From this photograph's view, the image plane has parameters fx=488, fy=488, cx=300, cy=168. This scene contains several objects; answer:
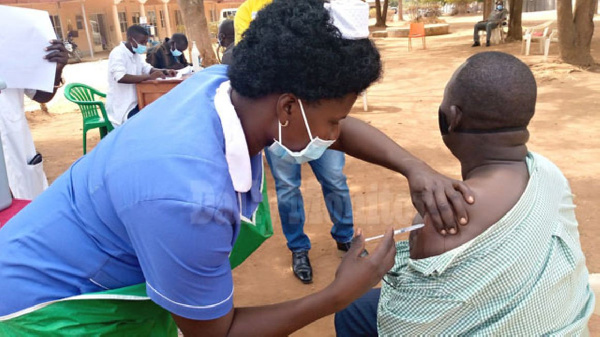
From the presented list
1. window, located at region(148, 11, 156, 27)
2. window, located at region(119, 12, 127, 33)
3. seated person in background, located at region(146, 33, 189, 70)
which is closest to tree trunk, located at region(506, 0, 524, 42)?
seated person in background, located at region(146, 33, 189, 70)

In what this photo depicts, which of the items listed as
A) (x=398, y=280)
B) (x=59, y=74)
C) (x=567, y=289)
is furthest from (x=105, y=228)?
(x=59, y=74)

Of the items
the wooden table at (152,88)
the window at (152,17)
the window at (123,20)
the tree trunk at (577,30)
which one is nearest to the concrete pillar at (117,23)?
the window at (123,20)

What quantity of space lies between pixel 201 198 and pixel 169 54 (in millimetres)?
6743

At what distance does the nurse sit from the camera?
1087 mm

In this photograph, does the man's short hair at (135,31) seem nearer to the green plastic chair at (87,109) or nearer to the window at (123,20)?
the green plastic chair at (87,109)

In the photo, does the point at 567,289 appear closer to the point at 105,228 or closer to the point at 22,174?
the point at 105,228

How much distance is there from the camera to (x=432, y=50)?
50.8 ft

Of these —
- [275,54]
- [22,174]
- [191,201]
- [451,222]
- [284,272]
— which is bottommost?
[284,272]

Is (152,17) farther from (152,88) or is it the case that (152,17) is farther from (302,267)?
(302,267)

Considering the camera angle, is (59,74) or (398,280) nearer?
(398,280)

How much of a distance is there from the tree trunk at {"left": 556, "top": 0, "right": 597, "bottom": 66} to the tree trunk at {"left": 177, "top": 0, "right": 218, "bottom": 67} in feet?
23.6

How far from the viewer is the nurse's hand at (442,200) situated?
1.29 m

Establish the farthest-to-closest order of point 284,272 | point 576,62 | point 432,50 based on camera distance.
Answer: point 432,50, point 576,62, point 284,272

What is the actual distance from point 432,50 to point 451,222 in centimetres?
1518
